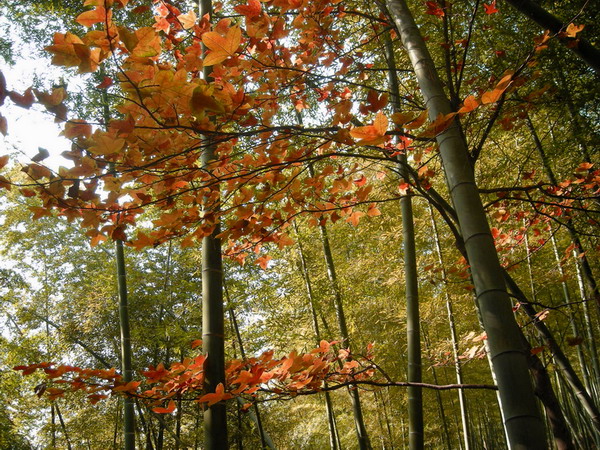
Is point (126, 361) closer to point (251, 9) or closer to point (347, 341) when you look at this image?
point (347, 341)

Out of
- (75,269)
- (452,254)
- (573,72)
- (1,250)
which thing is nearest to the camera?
(573,72)

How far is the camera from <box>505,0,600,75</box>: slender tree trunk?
994 mm

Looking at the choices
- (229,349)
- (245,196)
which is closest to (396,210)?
(229,349)

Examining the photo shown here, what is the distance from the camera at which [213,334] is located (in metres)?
1.36

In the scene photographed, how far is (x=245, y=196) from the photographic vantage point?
4.15ft

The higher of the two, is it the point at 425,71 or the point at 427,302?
the point at 427,302

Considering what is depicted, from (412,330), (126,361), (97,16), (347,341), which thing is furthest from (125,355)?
(97,16)

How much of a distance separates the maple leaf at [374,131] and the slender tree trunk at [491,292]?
221 millimetres

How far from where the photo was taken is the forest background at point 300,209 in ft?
3.05

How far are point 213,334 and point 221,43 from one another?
900mm

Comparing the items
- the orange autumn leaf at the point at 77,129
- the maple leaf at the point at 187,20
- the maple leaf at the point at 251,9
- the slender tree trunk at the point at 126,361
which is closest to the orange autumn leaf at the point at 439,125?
the maple leaf at the point at 251,9

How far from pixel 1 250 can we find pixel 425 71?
7.81 meters

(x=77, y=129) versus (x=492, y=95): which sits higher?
(x=77, y=129)

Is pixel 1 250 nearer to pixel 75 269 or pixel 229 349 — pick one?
pixel 75 269
